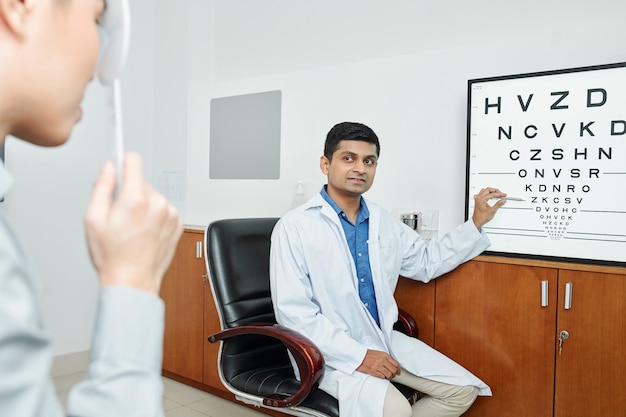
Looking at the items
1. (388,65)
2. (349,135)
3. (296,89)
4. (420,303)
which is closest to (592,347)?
(420,303)

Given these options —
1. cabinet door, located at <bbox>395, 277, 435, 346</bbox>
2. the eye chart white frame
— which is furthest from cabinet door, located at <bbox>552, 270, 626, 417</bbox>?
cabinet door, located at <bbox>395, 277, 435, 346</bbox>

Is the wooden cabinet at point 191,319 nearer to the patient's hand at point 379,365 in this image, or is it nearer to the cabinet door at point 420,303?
the cabinet door at point 420,303

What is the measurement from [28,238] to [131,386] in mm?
3353

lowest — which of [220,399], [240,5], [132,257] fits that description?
[220,399]

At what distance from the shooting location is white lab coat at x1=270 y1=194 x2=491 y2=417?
2018 millimetres

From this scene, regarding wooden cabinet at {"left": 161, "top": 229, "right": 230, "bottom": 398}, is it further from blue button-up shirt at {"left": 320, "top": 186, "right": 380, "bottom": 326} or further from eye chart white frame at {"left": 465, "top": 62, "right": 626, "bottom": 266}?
eye chart white frame at {"left": 465, "top": 62, "right": 626, "bottom": 266}

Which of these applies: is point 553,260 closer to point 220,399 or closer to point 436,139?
point 436,139

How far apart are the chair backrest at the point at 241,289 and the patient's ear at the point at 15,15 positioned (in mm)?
1693

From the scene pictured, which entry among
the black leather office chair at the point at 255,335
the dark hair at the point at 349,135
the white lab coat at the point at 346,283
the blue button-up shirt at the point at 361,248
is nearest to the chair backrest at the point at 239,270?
the black leather office chair at the point at 255,335

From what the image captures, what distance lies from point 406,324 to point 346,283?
1.33 feet

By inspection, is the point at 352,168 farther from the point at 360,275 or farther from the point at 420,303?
the point at 420,303

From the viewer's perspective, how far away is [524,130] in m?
2.28

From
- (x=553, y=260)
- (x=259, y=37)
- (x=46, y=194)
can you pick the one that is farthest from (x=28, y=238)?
(x=553, y=260)

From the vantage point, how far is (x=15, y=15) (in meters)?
0.56
